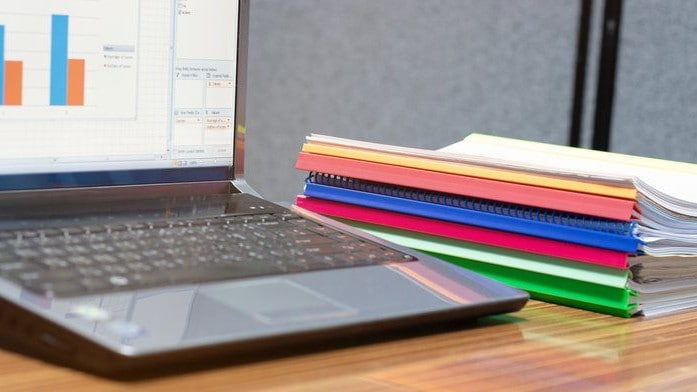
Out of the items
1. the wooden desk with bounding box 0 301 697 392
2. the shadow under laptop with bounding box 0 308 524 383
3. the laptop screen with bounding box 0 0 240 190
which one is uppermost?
the laptop screen with bounding box 0 0 240 190

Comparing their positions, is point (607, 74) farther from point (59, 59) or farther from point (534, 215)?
point (59, 59)

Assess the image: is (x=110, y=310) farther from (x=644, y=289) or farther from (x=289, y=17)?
(x=289, y=17)

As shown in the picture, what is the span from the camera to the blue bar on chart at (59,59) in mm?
655

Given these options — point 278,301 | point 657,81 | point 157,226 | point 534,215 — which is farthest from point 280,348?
point 657,81

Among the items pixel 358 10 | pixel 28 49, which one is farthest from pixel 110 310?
pixel 358 10

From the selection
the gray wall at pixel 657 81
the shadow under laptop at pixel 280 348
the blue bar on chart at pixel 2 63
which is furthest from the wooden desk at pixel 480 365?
the gray wall at pixel 657 81

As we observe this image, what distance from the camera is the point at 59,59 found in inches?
25.9

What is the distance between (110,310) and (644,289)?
0.38 meters

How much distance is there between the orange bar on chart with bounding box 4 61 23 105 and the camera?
638 mm

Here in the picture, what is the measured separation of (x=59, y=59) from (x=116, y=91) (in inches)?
2.0

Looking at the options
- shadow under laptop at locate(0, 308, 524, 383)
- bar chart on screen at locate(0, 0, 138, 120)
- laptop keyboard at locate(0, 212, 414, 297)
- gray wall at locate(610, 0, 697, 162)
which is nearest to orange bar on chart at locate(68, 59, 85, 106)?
bar chart on screen at locate(0, 0, 138, 120)

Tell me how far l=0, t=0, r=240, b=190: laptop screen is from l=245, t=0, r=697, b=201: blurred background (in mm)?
1252

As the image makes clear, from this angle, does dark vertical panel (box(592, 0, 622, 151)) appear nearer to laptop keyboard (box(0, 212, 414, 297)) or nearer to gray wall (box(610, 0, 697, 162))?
gray wall (box(610, 0, 697, 162))

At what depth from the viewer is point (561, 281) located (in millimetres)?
687
